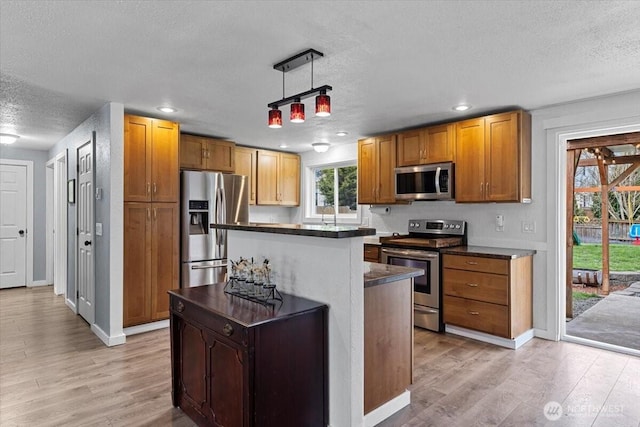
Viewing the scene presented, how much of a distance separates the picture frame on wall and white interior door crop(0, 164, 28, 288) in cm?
192

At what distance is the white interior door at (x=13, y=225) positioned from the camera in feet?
19.9

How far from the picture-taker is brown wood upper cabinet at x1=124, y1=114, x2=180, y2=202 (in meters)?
3.85

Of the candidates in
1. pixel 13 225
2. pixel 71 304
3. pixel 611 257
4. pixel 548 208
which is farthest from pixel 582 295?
pixel 13 225

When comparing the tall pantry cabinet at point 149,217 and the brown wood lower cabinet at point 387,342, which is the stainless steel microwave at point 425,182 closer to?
the brown wood lower cabinet at point 387,342

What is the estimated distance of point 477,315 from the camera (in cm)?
372

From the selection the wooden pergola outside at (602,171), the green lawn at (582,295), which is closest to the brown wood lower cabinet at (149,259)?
the wooden pergola outside at (602,171)

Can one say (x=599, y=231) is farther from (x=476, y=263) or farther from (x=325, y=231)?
(x=325, y=231)

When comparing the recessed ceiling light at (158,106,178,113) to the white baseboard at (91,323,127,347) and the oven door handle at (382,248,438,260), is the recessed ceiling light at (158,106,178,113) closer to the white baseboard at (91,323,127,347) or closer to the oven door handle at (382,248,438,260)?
the white baseboard at (91,323,127,347)

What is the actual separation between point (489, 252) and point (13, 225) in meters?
7.10

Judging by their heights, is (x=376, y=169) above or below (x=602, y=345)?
above

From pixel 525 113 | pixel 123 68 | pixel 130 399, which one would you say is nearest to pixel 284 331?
pixel 130 399

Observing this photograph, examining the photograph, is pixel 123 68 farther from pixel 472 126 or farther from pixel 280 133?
pixel 472 126

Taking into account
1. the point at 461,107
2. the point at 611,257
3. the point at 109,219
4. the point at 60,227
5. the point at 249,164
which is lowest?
the point at 611,257

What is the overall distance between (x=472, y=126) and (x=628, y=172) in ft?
8.25
